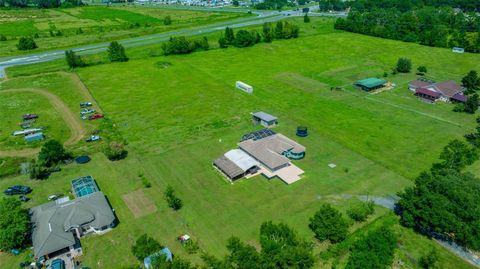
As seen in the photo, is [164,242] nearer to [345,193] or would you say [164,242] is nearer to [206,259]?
[206,259]

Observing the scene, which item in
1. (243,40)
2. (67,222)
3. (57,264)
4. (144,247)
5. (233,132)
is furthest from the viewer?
(243,40)

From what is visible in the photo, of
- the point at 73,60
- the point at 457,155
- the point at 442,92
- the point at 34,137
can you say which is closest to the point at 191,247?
the point at 34,137

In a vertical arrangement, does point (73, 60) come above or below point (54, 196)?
above

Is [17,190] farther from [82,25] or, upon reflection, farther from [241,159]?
[82,25]

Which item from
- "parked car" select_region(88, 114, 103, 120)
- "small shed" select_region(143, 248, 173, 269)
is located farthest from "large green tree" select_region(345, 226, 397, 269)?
"parked car" select_region(88, 114, 103, 120)

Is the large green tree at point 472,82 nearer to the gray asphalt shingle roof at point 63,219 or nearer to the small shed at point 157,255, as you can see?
the small shed at point 157,255

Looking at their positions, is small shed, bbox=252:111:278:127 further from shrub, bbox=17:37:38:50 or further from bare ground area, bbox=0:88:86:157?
shrub, bbox=17:37:38:50

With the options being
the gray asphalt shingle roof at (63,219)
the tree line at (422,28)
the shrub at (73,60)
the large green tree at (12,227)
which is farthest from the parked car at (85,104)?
the tree line at (422,28)
